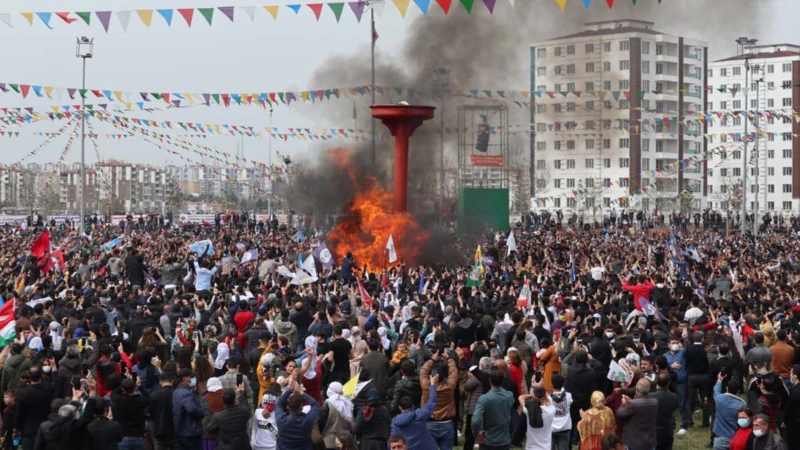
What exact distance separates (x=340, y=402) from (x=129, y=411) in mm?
2005

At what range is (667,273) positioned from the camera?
28469mm

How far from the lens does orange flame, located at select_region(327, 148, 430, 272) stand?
3288cm

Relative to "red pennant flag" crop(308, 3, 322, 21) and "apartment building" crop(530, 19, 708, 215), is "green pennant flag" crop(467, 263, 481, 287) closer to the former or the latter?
"red pennant flag" crop(308, 3, 322, 21)

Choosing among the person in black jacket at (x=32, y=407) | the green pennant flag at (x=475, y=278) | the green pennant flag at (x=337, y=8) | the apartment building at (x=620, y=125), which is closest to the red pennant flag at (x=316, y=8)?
the green pennant flag at (x=337, y=8)

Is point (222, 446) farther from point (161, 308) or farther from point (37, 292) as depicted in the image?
point (37, 292)

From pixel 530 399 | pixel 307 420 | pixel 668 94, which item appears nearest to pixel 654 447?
pixel 530 399

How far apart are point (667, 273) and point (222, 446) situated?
2107 cm

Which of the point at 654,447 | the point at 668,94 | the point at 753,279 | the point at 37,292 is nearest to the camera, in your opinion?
the point at 654,447

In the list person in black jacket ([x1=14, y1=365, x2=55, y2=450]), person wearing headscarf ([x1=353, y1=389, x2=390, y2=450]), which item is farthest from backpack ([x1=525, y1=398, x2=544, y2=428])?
person in black jacket ([x1=14, y1=365, x2=55, y2=450])

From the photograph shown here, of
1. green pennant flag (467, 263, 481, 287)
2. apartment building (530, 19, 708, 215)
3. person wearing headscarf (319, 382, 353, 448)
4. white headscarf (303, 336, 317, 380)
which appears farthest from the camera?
apartment building (530, 19, 708, 215)

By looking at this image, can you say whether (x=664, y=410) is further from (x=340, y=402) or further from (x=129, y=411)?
(x=129, y=411)

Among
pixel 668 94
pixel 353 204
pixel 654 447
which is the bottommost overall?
pixel 654 447

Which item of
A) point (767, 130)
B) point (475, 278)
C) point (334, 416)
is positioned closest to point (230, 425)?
point (334, 416)

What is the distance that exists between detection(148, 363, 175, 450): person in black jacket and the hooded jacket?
2.26m
